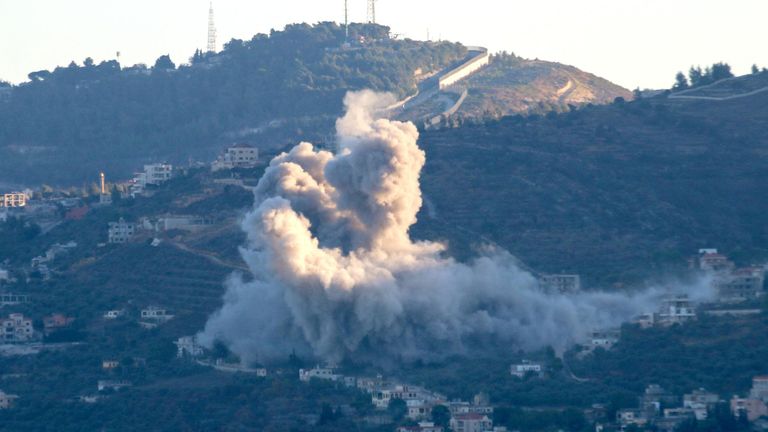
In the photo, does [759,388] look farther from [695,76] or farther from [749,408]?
[695,76]

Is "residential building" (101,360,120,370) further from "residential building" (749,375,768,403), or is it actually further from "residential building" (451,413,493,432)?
"residential building" (749,375,768,403)

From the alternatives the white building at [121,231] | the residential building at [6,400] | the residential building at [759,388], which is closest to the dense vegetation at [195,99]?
the white building at [121,231]

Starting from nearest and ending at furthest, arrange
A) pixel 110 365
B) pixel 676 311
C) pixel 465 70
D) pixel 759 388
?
pixel 759 388 → pixel 676 311 → pixel 110 365 → pixel 465 70

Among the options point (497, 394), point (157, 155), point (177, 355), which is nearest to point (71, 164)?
point (157, 155)

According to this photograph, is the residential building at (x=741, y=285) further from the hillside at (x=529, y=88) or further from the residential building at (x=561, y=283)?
the hillside at (x=529, y=88)

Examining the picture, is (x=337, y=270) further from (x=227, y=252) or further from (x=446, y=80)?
(x=446, y=80)

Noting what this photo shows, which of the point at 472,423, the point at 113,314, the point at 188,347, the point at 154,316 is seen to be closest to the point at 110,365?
the point at 188,347
